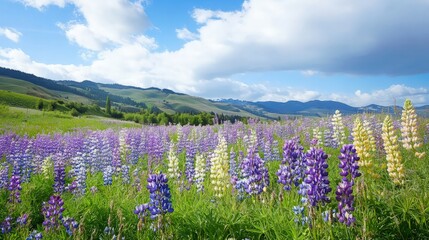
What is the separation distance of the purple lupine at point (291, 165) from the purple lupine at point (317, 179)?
3.73 feet

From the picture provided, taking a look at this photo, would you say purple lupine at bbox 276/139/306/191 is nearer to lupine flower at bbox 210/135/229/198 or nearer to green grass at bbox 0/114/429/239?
green grass at bbox 0/114/429/239

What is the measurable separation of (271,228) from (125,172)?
5.22 metres

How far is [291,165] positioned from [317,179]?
1.41m

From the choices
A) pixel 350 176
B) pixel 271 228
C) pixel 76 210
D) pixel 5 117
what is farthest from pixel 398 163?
pixel 5 117

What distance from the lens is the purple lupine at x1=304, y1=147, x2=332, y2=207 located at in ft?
13.0

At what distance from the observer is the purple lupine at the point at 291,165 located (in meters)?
5.28

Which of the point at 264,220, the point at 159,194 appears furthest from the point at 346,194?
the point at 159,194

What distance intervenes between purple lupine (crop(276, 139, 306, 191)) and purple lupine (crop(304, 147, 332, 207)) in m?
1.14

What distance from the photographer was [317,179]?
4.00 metres

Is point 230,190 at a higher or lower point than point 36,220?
higher

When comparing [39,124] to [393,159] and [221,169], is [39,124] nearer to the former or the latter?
Result: [221,169]

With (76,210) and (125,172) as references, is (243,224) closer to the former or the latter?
(76,210)

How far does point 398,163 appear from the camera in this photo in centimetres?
711

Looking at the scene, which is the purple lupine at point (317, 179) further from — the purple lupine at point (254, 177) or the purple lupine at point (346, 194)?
the purple lupine at point (254, 177)
